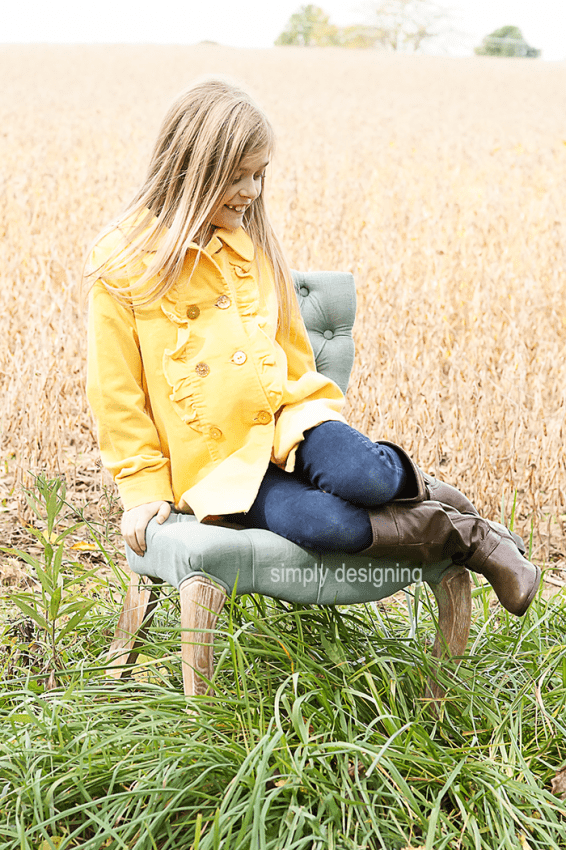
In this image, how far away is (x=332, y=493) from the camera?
192cm

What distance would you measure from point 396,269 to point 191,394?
352 cm

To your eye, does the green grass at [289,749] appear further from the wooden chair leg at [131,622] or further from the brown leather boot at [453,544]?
the brown leather boot at [453,544]

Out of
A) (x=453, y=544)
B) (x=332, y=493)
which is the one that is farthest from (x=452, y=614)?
(x=332, y=493)

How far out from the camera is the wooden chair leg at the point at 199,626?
1783 mm

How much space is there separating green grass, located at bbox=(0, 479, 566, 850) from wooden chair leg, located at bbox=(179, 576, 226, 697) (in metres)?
0.03

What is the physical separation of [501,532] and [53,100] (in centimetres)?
1394

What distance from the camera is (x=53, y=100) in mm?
13883

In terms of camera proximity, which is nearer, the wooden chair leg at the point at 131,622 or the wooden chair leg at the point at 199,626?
the wooden chair leg at the point at 199,626

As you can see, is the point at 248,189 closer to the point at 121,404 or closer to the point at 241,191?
the point at 241,191

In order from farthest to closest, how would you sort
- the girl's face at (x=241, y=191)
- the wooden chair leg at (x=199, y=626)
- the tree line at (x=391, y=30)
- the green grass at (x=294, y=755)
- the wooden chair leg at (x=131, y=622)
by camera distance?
the tree line at (x=391, y=30) < the wooden chair leg at (x=131, y=622) < the girl's face at (x=241, y=191) < the wooden chair leg at (x=199, y=626) < the green grass at (x=294, y=755)

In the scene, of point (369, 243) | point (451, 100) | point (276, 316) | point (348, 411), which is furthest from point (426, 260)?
point (451, 100)

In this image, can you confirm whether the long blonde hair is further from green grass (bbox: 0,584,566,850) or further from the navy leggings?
green grass (bbox: 0,584,566,850)

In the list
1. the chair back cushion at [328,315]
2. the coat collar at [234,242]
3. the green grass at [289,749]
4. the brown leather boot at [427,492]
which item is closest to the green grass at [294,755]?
the green grass at [289,749]

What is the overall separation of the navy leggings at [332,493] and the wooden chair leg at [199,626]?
235 millimetres
